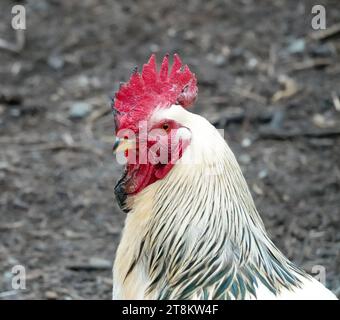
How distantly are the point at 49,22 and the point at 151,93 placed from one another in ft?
16.5

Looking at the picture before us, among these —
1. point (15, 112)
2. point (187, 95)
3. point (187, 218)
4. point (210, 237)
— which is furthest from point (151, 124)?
point (15, 112)

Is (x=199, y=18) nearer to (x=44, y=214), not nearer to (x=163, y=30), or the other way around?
(x=163, y=30)

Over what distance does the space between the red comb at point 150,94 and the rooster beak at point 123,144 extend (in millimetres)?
60

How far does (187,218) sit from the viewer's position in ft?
10.5

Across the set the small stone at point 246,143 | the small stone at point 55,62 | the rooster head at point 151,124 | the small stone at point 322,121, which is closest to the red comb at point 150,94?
the rooster head at point 151,124

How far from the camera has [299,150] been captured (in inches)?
246

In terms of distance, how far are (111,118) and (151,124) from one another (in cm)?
355

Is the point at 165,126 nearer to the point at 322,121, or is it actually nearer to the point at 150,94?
the point at 150,94

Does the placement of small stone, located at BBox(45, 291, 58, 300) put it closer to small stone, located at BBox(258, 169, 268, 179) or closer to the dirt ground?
the dirt ground

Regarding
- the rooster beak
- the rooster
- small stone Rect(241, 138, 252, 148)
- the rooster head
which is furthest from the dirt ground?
the rooster beak

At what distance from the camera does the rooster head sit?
3252 millimetres

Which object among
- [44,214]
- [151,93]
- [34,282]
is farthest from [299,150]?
[151,93]
